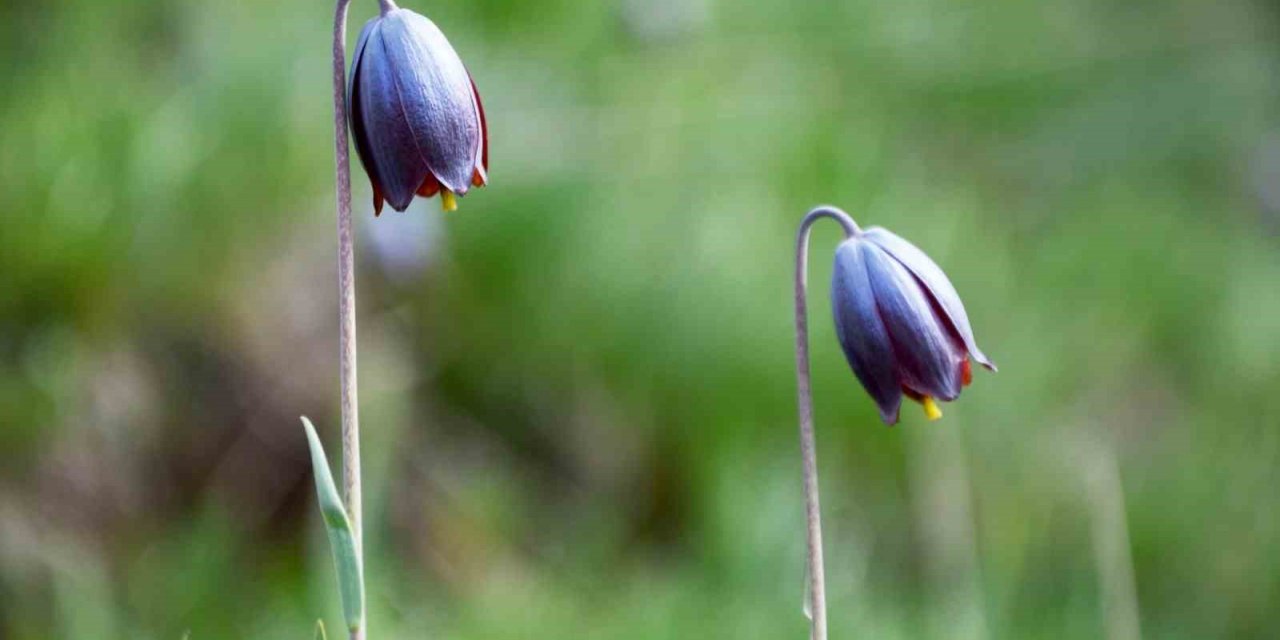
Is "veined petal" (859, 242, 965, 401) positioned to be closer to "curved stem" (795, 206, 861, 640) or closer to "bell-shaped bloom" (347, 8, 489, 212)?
"curved stem" (795, 206, 861, 640)

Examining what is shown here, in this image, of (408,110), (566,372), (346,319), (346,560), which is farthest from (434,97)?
(566,372)

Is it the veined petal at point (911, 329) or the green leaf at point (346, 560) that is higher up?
the veined petal at point (911, 329)

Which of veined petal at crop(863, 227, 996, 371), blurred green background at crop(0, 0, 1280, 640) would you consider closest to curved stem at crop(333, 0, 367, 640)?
veined petal at crop(863, 227, 996, 371)

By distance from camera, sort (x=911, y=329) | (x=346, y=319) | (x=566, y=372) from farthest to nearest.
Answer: (x=566, y=372) → (x=911, y=329) → (x=346, y=319)

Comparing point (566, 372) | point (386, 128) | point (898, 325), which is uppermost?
point (386, 128)

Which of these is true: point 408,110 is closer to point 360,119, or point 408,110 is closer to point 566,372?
point 360,119

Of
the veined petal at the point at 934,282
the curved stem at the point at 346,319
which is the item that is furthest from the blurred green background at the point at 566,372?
the curved stem at the point at 346,319

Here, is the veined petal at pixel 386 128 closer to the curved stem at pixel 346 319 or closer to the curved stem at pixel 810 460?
the curved stem at pixel 346 319
